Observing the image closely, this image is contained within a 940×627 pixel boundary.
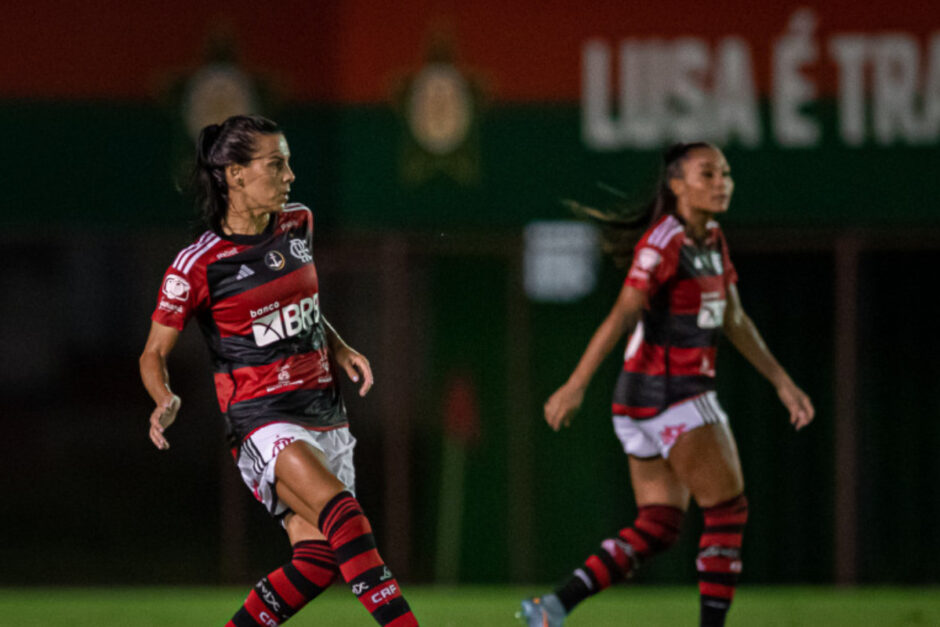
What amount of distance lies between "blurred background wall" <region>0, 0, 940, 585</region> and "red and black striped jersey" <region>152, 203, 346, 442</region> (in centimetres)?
470

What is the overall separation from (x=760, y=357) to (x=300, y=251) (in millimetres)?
2205

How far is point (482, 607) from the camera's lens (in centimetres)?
913

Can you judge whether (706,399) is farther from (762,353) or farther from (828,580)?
(828,580)

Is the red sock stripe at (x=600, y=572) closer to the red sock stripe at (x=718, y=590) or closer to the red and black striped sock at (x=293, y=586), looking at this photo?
the red sock stripe at (x=718, y=590)

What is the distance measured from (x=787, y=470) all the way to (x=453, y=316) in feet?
8.47

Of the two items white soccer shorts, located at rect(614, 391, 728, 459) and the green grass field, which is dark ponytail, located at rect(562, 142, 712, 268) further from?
the green grass field

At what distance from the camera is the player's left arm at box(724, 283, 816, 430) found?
655 centimetres

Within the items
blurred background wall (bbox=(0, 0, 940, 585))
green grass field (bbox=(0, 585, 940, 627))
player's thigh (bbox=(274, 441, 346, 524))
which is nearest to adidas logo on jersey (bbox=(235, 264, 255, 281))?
player's thigh (bbox=(274, 441, 346, 524))

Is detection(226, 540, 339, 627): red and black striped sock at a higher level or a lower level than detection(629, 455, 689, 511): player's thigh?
lower

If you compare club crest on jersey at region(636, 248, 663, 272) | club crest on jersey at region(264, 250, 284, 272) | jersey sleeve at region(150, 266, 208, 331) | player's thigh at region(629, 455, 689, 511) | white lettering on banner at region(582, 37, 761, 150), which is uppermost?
white lettering on banner at region(582, 37, 761, 150)

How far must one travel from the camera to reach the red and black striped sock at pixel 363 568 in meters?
5.25

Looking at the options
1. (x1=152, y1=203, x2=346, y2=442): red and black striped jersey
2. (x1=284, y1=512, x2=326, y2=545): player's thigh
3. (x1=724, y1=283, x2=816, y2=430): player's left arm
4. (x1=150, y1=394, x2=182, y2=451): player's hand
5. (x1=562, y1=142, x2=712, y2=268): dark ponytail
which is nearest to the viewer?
(x1=150, y1=394, x2=182, y2=451): player's hand

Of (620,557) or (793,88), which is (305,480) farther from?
(793,88)

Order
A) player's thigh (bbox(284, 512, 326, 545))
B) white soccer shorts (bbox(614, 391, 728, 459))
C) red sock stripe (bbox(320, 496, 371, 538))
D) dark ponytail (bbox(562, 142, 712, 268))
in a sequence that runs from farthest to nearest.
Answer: dark ponytail (bbox(562, 142, 712, 268)) < white soccer shorts (bbox(614, 391, 728, 459)) < player's thigh (bbox(284, 512, 326, 545)) < red sock stripe (bbox(320, 496, 371, 538))
